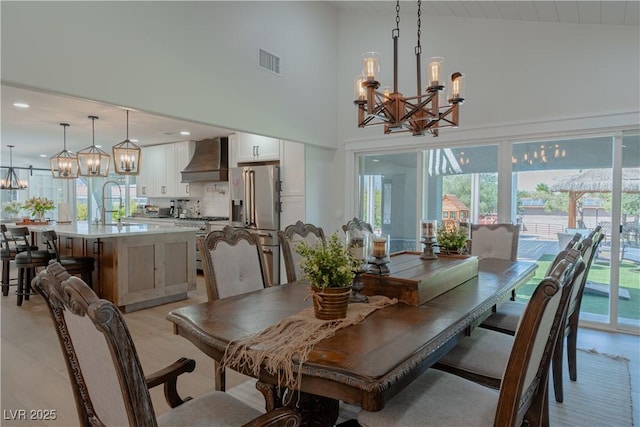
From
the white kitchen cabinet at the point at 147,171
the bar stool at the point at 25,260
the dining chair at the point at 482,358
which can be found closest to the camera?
the dining chair at the point at 482,358

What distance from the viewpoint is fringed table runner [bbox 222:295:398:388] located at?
126cm

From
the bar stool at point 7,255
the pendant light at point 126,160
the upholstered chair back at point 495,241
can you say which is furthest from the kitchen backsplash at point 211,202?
the upholstered chair back at point 495,241

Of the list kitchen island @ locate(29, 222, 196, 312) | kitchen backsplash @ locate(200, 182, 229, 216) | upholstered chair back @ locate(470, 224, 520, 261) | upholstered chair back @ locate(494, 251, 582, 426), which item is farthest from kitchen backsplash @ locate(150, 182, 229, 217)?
upholstered chair back @ locate(494, 251, 582, 426)

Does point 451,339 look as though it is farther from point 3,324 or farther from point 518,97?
point 3,324

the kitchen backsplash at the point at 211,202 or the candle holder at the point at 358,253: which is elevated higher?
the kitchen backsplash at the point at 211,202

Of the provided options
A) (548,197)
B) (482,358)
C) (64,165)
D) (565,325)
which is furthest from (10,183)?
(565,325)

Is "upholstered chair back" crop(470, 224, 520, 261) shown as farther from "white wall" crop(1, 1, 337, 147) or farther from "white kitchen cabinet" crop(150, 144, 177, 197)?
"white kitchen cabinet" crop(150, 144, 177, 197)

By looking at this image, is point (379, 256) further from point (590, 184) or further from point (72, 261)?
point (72, 261)

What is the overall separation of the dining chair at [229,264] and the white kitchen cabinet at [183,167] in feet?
16.1

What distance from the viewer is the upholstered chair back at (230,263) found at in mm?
2236

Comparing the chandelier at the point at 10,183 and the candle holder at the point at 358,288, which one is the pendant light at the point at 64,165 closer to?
the chandelier at the point at 10,183

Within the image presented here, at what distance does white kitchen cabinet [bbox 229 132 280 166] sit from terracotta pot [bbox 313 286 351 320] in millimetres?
4211

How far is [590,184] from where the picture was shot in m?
3.96

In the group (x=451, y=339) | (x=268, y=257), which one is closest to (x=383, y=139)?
(x=268, y=257)
